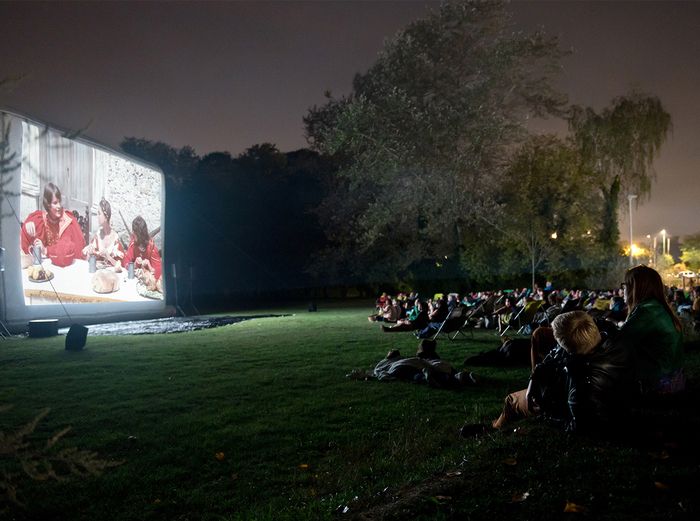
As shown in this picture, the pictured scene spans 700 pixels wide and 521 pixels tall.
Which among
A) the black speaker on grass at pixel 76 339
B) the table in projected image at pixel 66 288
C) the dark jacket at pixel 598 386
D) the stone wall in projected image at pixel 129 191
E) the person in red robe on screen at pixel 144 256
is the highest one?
the stone wall in projected image at pixel 129 191

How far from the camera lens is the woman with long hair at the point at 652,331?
4.32m

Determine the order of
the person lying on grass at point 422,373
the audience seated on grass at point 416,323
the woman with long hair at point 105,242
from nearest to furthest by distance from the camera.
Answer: the person lying on grass at point 422,373, the audience seated on grass at point 416,323, the woman with long hair at point 105,242

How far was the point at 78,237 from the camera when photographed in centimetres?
1758

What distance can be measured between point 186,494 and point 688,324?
9.27 metres

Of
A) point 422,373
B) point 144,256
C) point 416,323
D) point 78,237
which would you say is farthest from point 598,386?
point 144,256

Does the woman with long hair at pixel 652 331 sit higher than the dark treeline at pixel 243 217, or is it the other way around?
the dark treeline at pixel 243 217

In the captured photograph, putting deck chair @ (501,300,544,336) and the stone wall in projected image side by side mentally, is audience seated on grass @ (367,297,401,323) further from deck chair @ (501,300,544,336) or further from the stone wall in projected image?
the stone wall in projected image

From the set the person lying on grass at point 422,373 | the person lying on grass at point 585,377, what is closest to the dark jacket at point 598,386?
the person lying on grass at point 585,377

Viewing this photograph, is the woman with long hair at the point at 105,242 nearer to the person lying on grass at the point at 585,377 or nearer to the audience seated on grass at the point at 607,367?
the audience seated on grass at the point at 607,367

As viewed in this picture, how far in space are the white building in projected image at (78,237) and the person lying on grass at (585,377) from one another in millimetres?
12629

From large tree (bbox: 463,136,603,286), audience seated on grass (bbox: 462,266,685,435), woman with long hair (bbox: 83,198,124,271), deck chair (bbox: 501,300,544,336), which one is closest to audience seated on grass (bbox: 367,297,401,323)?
deck chair (bbox: 501,300,544,336)

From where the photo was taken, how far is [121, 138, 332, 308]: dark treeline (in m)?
41.7

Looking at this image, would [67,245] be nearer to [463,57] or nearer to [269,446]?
[269,446]

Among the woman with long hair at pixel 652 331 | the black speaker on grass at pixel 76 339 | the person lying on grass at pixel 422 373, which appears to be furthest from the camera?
the black speaker on grass at pixel 76 339
